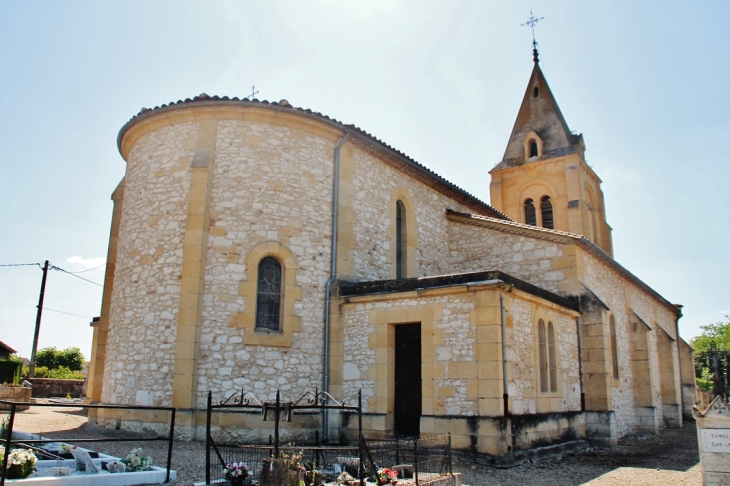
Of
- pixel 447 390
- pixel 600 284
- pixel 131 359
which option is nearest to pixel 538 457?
pixel 447 390

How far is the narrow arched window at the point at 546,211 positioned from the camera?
27891 mm

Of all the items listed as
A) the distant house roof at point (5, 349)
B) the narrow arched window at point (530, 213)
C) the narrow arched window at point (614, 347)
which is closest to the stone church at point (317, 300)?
the narrow arched window at point (614, 347)

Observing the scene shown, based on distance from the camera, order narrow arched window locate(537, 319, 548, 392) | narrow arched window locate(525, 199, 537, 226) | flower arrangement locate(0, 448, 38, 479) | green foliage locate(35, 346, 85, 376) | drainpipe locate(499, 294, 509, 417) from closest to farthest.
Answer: flower arrangement locate(0, 448, 38, 479) < drainpipe locate(499, 294, 509, 417) < narrow arched window locate(537, 319, 548, 392) < narrow arched window locate(525, 199, 537, 226) < green foliage locate(35, 346, 85, 376)

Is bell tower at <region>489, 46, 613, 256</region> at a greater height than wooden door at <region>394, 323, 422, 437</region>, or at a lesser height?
greater

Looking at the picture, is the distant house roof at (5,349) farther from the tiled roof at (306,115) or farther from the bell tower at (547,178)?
the bell tower at (547,178)

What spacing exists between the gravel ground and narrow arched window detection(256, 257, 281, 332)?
8.83 feet

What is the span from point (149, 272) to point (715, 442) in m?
10.6

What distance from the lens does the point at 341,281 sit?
1339cm

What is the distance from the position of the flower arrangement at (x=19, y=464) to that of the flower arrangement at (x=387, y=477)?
3.85 m

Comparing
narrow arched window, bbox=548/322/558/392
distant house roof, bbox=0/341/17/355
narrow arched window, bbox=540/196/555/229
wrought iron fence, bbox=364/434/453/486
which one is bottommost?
wrought iron fence, bbox=364/434/453/486

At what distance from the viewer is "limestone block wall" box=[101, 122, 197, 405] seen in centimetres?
1207

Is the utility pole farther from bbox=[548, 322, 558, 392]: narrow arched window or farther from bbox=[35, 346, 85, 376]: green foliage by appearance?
bbox=[548, 322, 558, 392]: narrow arched window

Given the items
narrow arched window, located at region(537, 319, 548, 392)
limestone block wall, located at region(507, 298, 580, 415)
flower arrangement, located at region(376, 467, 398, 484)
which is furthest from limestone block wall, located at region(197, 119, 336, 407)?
flower arrangement, located at region(376, 467, 398, 484)

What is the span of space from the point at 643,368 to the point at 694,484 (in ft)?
32.5
